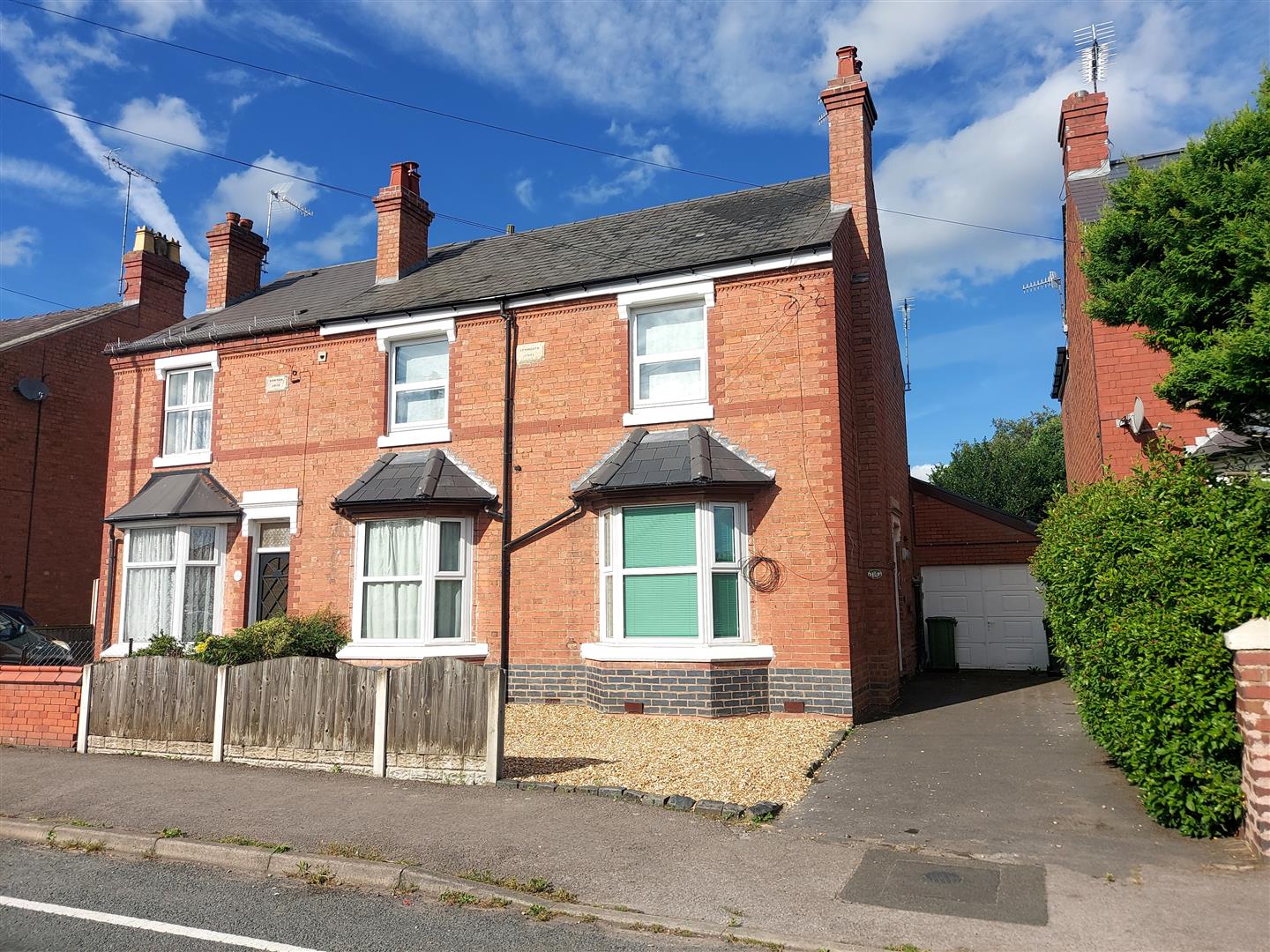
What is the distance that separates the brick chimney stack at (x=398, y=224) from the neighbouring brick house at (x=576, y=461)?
7 centimetres

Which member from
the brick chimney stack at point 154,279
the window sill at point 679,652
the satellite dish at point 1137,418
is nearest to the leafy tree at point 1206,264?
the satellite dish at point 1137,418

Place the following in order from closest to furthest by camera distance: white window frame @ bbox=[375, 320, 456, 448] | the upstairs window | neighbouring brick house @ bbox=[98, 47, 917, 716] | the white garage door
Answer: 1. neighbouring brick house @ bbox=[98, 47, 917, 716]
2. white window frame @ bbox=[375, 320, 456, 448]
3. the upstairs window
4. the white garage door

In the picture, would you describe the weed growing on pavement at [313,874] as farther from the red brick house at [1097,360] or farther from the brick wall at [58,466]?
the brick wall at [58,466]

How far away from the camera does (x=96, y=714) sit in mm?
9875

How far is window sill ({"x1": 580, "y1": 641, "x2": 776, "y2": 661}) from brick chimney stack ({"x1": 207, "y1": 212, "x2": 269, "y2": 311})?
40.9 feet

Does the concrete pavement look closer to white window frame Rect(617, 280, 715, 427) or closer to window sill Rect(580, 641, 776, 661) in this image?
window sill Rect(580, 641, 776, 661)

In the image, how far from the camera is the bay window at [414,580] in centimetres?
1302

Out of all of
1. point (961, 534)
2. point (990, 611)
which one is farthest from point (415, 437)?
point (990, 611)

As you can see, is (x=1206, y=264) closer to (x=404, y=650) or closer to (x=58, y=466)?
(x=404, y=650)

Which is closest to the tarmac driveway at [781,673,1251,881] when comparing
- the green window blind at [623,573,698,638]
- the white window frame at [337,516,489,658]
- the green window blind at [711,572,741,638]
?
the green window blind at [711,572,741,638]

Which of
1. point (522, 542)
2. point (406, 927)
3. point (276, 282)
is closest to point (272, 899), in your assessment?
point (406, 927)

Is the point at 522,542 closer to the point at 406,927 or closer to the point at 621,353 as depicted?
the point at 621,353

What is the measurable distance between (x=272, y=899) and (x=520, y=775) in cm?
305

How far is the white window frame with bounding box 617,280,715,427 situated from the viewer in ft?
41.0
